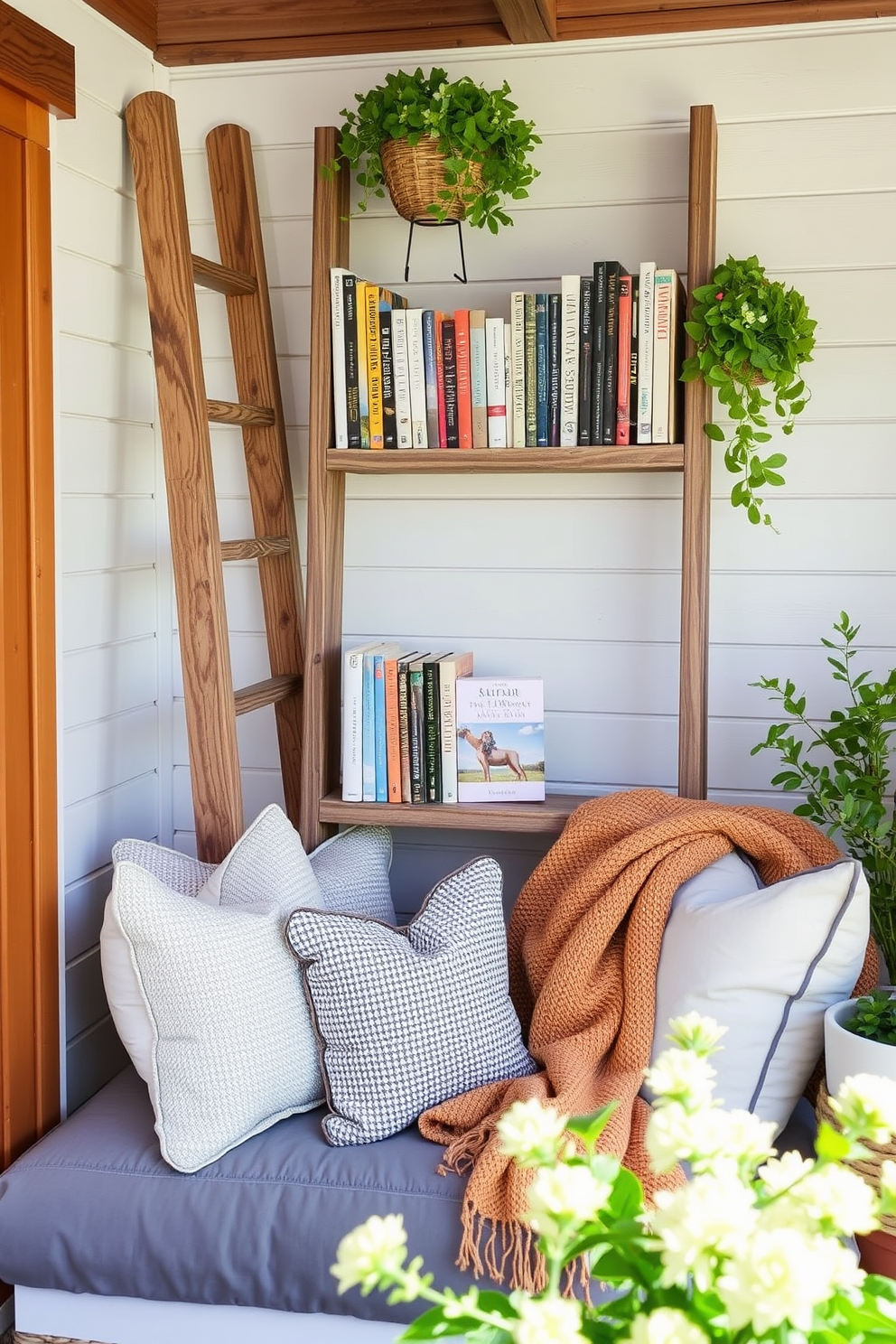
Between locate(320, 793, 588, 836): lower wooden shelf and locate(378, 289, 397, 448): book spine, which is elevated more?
locate(378, 289, 397, 448): book spine

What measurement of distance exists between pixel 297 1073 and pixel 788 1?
2.05m

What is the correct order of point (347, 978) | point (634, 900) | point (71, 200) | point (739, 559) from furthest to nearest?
1. point (739, 559)
2. point (71, 200)
3. point (634, 900)
4. point (347, 978)

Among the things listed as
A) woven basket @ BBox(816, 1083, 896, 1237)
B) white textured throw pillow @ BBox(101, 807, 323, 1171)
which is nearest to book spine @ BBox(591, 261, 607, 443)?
white textured throw pillow @ BBox(101, 807, 323, 1171)

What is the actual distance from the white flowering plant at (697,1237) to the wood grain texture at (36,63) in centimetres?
184

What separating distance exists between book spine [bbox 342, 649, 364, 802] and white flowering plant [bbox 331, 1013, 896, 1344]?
1549mm

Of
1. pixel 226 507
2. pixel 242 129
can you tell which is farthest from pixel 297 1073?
pixel 242 129

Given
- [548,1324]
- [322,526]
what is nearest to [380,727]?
[322,526]

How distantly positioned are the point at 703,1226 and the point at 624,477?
6.40 ft

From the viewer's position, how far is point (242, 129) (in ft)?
8.23

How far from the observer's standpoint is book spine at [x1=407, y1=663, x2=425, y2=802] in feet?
7.69

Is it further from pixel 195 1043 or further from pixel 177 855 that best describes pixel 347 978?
pixel 177 855

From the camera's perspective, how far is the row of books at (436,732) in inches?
91.9

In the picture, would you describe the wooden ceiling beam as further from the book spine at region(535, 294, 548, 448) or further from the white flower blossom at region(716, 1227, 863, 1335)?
the white flower blossom at region(716, 1227, 863, 1335)

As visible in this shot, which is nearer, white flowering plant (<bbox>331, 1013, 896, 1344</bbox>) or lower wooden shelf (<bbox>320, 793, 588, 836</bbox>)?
white flowering plant (<bbox>331, 1013, 896, 1344</bbox>)
